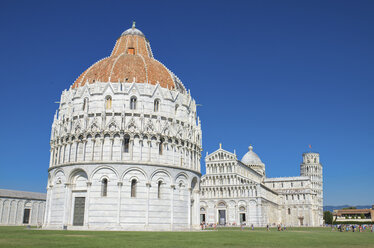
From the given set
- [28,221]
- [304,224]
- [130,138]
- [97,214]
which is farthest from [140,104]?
[304,224]

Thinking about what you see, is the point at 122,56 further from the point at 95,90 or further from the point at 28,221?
the point at 28,221

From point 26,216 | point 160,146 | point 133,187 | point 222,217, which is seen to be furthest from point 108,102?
point 222,217

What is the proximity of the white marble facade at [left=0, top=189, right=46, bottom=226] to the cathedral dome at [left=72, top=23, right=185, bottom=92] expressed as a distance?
141 feet

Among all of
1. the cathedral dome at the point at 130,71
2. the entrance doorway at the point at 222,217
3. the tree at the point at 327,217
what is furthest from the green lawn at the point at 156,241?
the tree at the point at 327,217

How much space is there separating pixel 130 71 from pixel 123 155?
1194 centimetres

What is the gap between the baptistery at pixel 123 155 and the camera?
42.4m

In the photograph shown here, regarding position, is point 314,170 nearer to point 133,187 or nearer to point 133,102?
point 133,102

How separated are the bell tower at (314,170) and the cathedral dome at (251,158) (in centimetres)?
2552

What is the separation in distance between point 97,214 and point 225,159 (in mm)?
61780

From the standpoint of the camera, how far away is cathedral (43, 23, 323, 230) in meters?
42.5

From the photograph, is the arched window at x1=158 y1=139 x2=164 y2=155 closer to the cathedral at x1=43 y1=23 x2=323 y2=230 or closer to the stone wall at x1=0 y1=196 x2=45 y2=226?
the cathedral at x1=43 y1=23 x2=323 y2=230

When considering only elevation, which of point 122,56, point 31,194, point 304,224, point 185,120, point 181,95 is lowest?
point 304,224

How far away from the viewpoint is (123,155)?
4359 centimetres

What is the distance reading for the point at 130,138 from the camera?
43.9 metres
